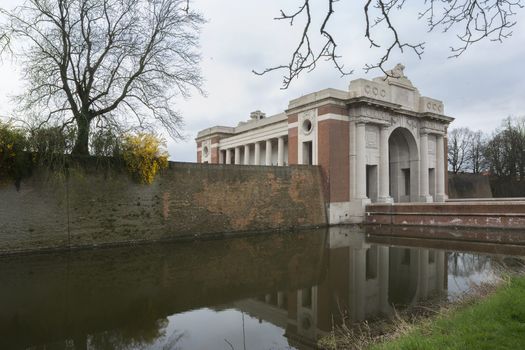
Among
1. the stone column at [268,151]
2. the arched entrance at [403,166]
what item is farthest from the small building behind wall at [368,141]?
the stone column at [268,151]

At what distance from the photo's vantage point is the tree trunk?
14875 mm

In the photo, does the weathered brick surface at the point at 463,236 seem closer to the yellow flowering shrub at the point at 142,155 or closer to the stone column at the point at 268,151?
the yellow flowering shrub at the point at 142,155

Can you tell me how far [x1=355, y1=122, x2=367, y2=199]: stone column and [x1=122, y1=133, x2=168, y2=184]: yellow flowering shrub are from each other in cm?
1358

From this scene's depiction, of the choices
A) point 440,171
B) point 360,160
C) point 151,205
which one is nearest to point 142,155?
point 151,205

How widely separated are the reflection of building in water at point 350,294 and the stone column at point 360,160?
12468mm

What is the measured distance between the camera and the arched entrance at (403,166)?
30.0 metres

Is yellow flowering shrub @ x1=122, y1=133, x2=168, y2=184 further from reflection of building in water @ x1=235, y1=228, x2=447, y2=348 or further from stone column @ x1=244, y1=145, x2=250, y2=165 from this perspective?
stone column @ x1=244, y1=145, x2=250, y2=165

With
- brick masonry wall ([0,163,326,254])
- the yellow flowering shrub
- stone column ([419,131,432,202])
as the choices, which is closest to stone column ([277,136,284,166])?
brick masonry wall ([0,163,326,254])

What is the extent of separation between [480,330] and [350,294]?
161 inches

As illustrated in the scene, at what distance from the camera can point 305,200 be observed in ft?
74.6

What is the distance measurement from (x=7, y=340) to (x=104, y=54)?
13389 mm

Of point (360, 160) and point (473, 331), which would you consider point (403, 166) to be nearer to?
point (360, 160)

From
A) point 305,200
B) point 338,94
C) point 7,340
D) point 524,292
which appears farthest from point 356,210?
point 7,340

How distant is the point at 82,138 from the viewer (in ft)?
49.3
